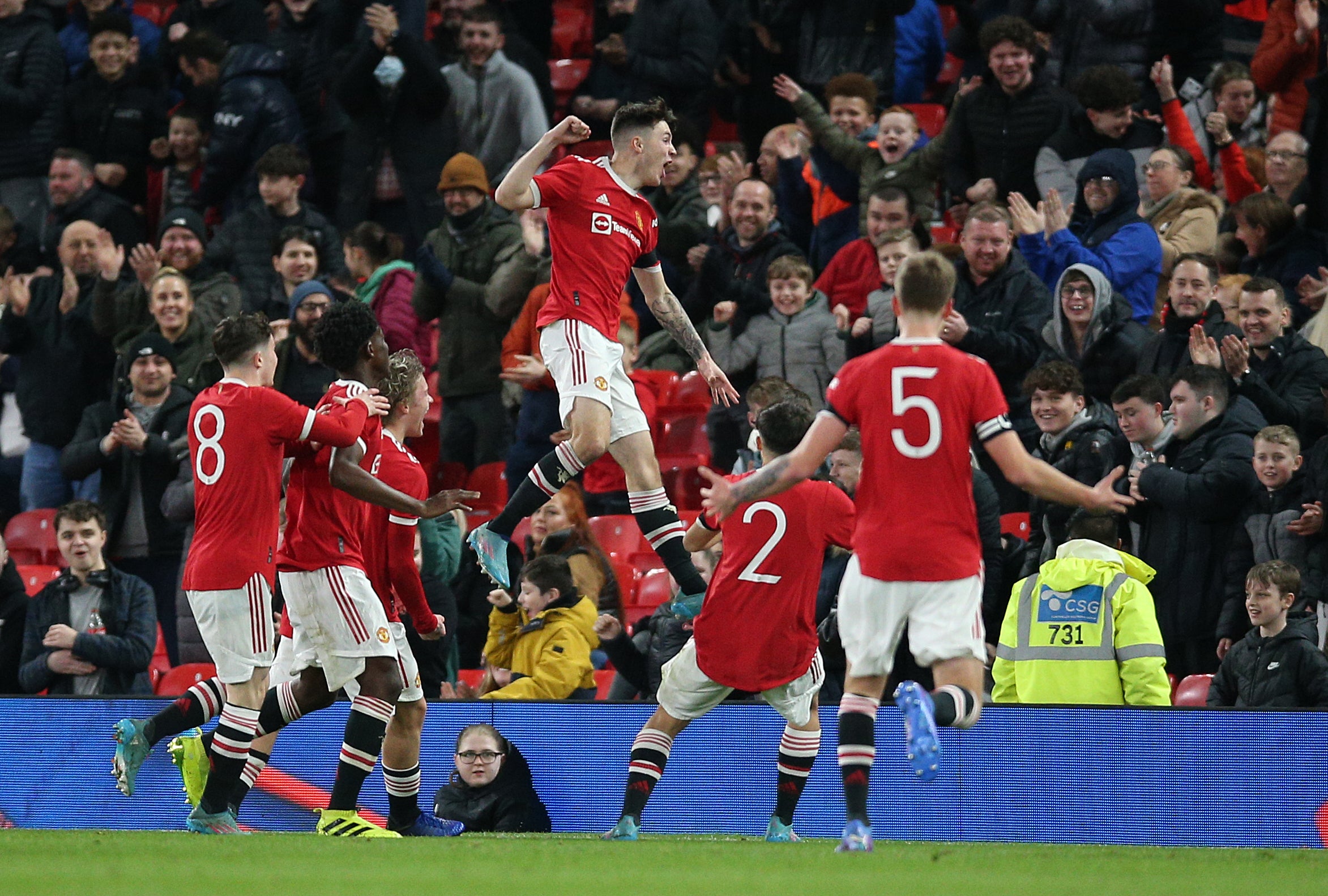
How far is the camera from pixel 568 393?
892 centimetres

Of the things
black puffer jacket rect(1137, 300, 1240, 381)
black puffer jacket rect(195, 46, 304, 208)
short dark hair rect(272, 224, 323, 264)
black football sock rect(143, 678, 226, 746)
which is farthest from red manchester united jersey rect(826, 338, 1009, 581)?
black puffer jacket rect(195, 46, 304, 208)

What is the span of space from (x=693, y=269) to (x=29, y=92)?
6.95m

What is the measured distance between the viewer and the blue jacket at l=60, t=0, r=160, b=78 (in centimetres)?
1747

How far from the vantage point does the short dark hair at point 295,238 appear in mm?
13789

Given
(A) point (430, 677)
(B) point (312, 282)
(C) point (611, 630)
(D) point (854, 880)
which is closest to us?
(D) point (854, 880)

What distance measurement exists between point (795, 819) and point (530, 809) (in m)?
1.41

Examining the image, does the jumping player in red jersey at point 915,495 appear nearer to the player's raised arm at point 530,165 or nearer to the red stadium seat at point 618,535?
the player's raised arm at point 530,165

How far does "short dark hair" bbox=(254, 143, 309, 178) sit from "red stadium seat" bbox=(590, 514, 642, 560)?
3.98 meters

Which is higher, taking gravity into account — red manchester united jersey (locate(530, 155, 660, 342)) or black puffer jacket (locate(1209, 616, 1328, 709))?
red manchester united jersey (locate(530, 155, 660, 342))

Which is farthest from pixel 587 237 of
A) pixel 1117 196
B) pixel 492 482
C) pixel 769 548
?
pixel 1117 196

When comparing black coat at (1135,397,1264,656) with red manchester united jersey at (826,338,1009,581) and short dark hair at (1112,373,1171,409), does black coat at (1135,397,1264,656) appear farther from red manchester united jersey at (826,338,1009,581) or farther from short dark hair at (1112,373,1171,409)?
red manchester united jersey at (826,338,1009,581)

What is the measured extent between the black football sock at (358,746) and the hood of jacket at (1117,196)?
6444 mm

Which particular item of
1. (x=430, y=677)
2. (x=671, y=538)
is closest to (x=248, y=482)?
(x=671, y=538)

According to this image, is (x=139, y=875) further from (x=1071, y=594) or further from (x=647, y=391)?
(x=647, y=391)
